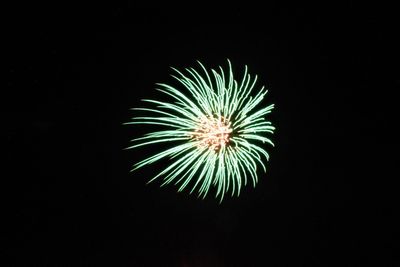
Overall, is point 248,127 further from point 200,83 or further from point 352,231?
point 352,231

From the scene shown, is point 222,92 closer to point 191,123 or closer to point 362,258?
point 191,123

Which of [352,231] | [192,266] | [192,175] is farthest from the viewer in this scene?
[352,231]

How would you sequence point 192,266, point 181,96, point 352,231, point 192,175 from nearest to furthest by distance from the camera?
point 181,96 → point 192,175 → point 192,266 → point 352,231

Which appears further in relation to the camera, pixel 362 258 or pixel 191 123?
pixel 362 258

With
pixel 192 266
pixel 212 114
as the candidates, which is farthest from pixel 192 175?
pixel 192 266

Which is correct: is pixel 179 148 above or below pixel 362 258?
above

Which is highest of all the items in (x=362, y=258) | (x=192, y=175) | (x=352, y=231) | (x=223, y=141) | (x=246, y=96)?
(x=246, y=96)
